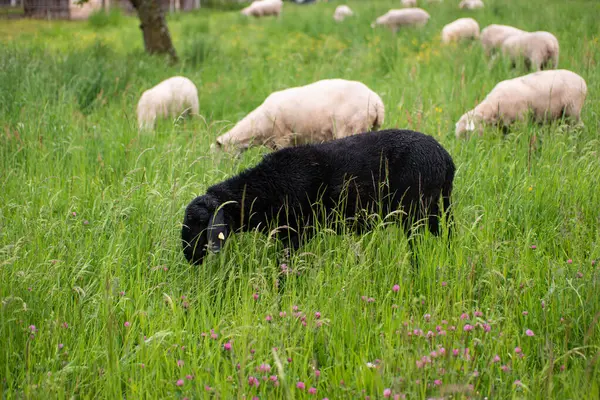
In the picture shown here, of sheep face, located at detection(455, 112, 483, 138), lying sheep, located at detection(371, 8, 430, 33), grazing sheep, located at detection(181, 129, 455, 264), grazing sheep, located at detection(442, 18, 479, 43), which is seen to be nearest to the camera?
grazing sheep, located at detection(181, 129, 455, 264)

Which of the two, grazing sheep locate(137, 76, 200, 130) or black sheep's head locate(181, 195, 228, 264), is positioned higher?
grazing sheep locate(137, 76, 200, 130)

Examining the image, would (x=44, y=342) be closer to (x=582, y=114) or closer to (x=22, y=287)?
(x=22, y=287)

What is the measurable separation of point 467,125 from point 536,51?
3564 mm

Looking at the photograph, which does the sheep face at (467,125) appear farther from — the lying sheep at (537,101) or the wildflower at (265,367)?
the wildflower at (265,367)

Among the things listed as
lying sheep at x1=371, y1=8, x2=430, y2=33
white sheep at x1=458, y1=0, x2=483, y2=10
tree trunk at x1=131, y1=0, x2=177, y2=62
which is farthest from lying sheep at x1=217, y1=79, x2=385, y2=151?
white sheep at x1=458, y1=0, x2=483, y2=10

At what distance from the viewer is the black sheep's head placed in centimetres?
350

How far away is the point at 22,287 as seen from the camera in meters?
2.94

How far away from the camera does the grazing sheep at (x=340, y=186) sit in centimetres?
385

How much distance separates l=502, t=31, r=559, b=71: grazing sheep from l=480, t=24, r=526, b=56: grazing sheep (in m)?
1.01

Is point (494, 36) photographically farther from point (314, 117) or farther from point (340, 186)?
point (340, 186)

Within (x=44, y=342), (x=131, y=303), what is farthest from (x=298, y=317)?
(x=44, y=342)

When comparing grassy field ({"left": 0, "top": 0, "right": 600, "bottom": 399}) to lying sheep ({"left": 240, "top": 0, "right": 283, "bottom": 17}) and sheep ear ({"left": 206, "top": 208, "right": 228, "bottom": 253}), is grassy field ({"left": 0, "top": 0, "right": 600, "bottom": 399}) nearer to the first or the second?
sheep ear ({"left": 206, "top": 208, "right": 228, "bottom": 253})

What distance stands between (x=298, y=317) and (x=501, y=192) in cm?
240

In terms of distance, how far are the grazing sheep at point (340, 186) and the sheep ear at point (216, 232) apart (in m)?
0.19
